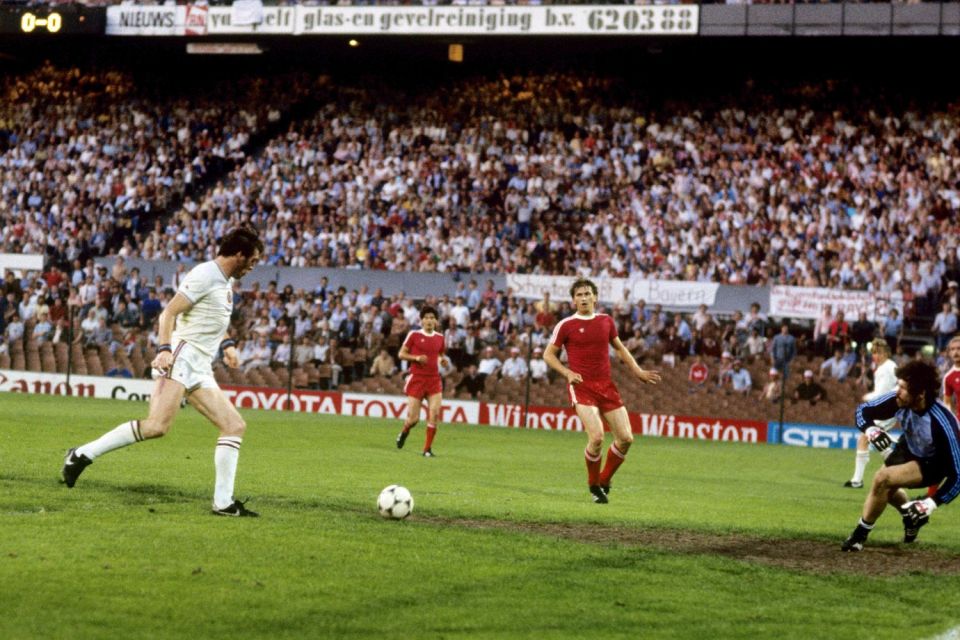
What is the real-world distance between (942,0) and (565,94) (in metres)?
11.3

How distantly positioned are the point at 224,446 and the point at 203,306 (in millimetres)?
1187

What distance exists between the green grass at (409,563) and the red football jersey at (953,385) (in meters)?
1.61

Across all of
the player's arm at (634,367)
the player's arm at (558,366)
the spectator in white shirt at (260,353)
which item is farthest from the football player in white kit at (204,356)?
the spectator in white shirt at (260,353)

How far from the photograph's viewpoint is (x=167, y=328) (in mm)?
10125

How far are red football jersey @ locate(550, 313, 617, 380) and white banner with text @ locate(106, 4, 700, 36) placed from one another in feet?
76.7

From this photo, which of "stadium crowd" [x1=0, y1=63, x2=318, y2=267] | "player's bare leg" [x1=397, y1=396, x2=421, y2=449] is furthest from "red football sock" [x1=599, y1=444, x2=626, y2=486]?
"stadium crowd" [x1=0, y1=63, x2=318, y2=267]

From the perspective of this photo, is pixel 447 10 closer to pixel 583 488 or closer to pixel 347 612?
pixel 583 488

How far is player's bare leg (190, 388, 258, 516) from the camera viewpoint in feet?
33.1

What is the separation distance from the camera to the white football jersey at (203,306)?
10312mm

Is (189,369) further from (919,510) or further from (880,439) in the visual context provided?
(919,510)

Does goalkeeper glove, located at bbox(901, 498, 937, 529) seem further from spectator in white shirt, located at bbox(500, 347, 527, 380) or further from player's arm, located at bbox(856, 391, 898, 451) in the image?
spectator in white shirt, located at bbox(500, 347, 527, 380)

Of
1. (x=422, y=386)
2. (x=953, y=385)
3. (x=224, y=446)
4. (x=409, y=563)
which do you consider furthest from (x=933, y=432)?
(x=422, y=386)

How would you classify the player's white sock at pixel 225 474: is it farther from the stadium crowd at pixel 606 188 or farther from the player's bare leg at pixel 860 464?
the stadium crowd at pixel 606 188

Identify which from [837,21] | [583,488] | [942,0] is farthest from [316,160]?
[583,488]
